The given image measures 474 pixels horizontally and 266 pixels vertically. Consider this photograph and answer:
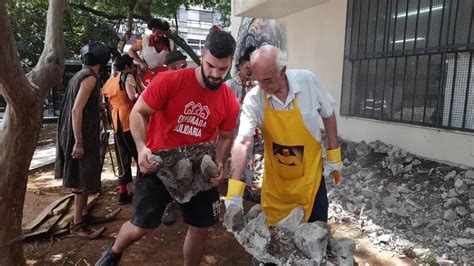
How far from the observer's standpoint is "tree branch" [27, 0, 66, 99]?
2463 millimetres

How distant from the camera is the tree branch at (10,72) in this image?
203cm

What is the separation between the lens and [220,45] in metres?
2.23

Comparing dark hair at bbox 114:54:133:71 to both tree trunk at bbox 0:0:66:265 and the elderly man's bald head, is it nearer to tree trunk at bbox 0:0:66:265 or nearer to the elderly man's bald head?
tree trunk at bbox 0:0:66:265

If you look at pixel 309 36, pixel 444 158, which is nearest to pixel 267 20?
pixel 309 36

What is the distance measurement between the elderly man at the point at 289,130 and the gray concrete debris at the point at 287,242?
379mm

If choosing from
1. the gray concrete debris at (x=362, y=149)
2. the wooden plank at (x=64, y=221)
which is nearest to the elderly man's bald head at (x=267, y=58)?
the wooden plank at (x=64, y=221)

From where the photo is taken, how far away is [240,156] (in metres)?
2.28

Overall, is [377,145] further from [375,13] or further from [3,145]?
[3,145]

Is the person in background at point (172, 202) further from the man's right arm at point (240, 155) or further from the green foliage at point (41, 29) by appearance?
the green foliage at point (41, 29)

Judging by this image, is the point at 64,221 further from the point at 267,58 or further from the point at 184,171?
the point at 267,58

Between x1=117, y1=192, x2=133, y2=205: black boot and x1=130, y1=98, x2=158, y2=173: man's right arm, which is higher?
x1=130, y1=98, x2=158, y2=173: man's right arm

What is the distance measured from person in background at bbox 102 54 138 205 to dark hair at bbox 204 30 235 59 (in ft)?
7.45

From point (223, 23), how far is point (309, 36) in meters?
10.4

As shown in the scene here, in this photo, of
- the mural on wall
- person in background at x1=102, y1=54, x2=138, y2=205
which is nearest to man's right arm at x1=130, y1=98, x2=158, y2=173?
person in background at x1=102, y1=54, x2=138, y2=205
